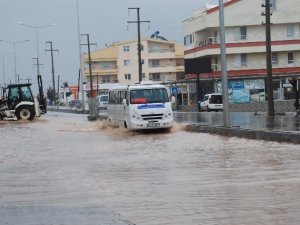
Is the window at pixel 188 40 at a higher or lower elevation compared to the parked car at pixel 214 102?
higher

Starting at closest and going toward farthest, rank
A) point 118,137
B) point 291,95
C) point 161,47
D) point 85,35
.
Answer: point 118,137 < point 291,95 < point 85,35 < point 161,47

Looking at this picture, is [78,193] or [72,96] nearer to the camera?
[78,193]

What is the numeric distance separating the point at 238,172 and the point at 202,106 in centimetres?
4051

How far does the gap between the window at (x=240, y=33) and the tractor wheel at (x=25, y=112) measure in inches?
1202

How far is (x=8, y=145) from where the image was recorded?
78.6ft

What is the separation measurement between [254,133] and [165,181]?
1001 cm

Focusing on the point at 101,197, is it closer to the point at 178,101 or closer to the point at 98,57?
the point at 178,101

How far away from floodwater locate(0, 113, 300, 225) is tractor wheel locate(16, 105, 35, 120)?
71.2ft

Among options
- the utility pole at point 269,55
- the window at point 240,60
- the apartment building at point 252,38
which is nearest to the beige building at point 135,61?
the apartment building at point 252,38

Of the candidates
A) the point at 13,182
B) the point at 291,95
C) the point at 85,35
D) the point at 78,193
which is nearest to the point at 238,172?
the point at 78,193

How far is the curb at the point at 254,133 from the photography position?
1897cm

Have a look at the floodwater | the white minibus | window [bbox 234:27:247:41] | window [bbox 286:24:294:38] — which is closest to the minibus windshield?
the white minibus

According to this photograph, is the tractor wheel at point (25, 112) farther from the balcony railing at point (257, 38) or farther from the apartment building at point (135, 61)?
the apartment building at point (135, 61)

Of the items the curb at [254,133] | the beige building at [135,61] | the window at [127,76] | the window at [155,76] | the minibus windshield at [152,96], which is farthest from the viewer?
the window at [127,76]
